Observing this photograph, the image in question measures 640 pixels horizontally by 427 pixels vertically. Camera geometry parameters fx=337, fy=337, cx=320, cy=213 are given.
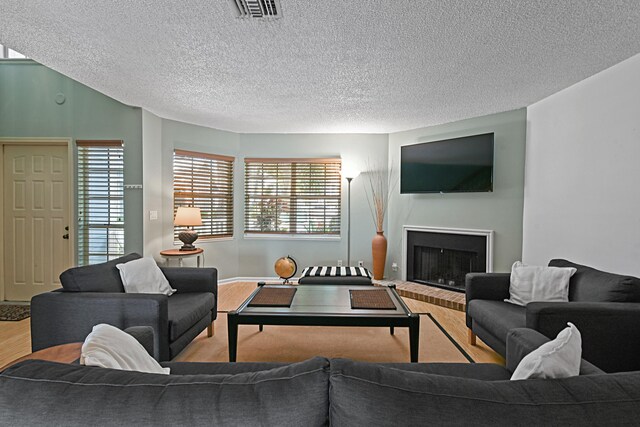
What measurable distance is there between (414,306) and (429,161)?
198 cm

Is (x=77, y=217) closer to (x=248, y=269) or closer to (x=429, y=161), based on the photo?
(x=248, y=269)

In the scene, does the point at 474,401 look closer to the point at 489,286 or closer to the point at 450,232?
the point at 489,286

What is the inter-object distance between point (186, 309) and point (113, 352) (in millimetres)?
1533

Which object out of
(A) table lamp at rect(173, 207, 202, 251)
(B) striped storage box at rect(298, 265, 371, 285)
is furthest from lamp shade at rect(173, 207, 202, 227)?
(B) striped storage box at rect(298, 265, 371, 285)

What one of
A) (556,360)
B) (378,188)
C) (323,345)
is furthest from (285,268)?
(556,360)

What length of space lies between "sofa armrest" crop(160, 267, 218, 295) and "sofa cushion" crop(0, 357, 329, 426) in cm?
228

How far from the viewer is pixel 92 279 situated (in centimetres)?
245

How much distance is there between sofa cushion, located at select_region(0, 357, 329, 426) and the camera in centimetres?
80

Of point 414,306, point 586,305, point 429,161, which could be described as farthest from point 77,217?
point 586,305

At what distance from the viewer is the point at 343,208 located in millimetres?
5422

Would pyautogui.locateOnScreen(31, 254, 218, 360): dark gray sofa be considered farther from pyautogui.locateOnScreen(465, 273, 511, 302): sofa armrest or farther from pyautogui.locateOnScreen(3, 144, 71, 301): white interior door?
pyautogui.locateOnScreen(465, 273, 511, 302): sofa armrest

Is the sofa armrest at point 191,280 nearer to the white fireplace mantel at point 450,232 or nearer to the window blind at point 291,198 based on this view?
the window blind at point 291,198

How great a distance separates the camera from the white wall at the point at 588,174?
2618 millimetres

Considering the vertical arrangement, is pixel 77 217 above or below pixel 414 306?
above
